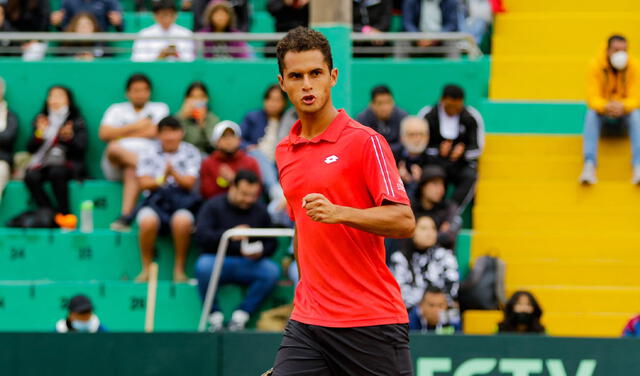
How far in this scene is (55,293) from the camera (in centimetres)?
1111

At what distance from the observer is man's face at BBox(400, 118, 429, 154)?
10.9 metres

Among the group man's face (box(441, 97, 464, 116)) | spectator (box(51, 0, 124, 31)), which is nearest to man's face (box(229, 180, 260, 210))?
man's face (box(441, 97, 464, 116))

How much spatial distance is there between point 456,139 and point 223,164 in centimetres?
207

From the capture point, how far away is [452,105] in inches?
449

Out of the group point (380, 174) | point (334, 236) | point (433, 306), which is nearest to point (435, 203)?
point (433, 306)

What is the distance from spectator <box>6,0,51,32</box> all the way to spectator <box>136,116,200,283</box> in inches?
116

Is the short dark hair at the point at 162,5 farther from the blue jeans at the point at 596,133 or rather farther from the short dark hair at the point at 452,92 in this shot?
the blue jeans at the point at 596,133

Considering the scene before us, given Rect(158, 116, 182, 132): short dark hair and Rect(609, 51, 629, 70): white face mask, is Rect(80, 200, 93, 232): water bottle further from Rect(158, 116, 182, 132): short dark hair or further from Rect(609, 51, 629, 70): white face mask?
Rect(609, 51, 629, 70): white face mask

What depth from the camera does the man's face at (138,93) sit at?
1181cm

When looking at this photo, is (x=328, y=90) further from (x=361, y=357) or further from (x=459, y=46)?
(x=459, y=46)

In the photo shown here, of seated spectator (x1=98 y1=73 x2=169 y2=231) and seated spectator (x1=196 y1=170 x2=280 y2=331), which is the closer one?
seated spectator (x1=196 y1=170 x2=280 y2=331)

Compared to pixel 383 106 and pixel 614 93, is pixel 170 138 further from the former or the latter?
pixel 614 93

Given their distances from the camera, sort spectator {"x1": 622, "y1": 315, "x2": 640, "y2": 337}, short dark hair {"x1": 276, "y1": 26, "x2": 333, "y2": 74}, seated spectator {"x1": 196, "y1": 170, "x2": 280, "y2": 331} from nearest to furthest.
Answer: short dark hair {"x1": 276, "y1": 26, "x2": 333, "y2": 74} → spectator {"x1": 622, "y1": 315, "x2": 640, "y2": 337} → seated spectator {"x1": 196, "y1": 170, "x2": 280, "y2": 331}

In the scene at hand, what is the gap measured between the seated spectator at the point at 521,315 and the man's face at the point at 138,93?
4.08 metres
